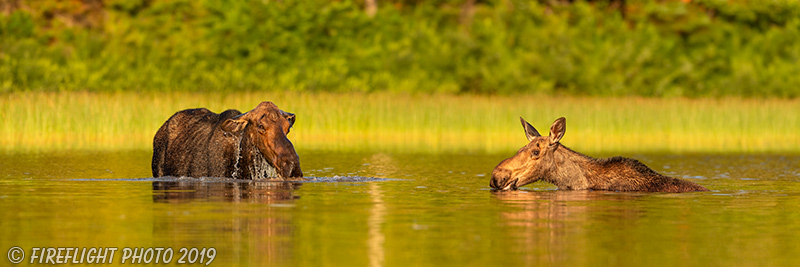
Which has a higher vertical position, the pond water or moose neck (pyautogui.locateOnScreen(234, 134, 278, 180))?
moose neck (pyautogui.locateOnScreen(234, 134, 278, 180))

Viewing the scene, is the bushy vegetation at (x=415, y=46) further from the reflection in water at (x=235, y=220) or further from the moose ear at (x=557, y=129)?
the moose ear at (x=557, y=129)

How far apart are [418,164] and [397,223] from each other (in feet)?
32.4

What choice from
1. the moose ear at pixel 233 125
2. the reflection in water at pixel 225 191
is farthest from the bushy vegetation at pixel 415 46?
the moose ear at pixel 233 125

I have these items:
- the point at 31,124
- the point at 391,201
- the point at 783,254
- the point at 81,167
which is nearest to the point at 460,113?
the point at 31,124

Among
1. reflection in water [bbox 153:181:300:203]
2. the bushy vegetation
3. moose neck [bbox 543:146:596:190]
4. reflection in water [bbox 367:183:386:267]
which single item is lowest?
reflection in water [bbox 367:183:386:267]

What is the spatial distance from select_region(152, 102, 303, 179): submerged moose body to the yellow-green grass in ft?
29.4

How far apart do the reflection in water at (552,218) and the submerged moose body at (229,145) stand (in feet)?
8.69

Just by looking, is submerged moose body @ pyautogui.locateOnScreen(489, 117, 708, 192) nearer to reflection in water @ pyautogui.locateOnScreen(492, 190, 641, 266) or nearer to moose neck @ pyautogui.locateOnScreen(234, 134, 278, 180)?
reflection in water @ pyautogui.locateOnScreen(492, 190, 641, 266)

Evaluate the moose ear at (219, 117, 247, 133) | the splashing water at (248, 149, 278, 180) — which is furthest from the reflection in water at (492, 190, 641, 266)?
the moose ear at (219, 117, 247, 133)

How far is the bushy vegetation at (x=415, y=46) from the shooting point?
1740 inches

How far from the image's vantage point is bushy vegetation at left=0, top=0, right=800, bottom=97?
4419 cm

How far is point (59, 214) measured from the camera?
1206cm

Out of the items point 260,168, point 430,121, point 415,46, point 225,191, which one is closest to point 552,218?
point 225,191

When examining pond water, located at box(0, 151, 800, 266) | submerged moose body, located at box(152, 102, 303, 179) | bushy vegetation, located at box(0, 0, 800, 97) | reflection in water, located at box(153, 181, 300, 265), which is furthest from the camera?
bushy vegetation, located at box(0, 0, 800, 97)
